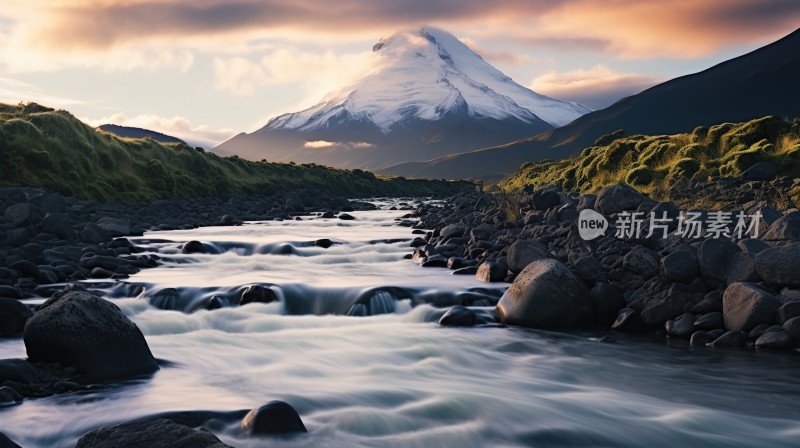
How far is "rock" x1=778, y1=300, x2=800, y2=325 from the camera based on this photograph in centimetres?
1128

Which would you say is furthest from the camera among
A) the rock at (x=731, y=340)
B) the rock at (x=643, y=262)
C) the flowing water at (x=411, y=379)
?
the rock at (x=643, y=262)

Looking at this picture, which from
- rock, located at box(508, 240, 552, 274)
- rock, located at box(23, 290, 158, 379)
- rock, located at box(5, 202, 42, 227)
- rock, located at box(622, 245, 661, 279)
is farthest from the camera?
rock, located at box(5, 202, 42, 227)

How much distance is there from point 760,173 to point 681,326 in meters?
15.5

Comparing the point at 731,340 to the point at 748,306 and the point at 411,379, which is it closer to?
the point at 748,306

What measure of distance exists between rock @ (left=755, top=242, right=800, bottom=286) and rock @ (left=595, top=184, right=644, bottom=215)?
6653 mm

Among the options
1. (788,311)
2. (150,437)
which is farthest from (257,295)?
(788,311)

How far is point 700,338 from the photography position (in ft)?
39.5

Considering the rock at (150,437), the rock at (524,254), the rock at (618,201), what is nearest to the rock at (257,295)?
the rock at (524,254)

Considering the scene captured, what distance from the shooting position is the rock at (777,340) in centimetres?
1119

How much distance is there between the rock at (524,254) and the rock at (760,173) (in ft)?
40.3

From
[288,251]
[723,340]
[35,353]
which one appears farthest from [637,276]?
[288,251]

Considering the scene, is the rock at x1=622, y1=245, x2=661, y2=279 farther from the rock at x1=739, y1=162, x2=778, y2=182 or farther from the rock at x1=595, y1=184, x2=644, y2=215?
the rock at x1=739, y1=162, x2=778, y2=182

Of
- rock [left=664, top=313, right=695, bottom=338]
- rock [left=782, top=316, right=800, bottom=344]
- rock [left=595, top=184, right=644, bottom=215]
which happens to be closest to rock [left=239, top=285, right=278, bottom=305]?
rock [left=664, top=313, right=695, bottom=338]

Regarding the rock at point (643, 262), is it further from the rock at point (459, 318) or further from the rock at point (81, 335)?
the rock at point (81, 335)
